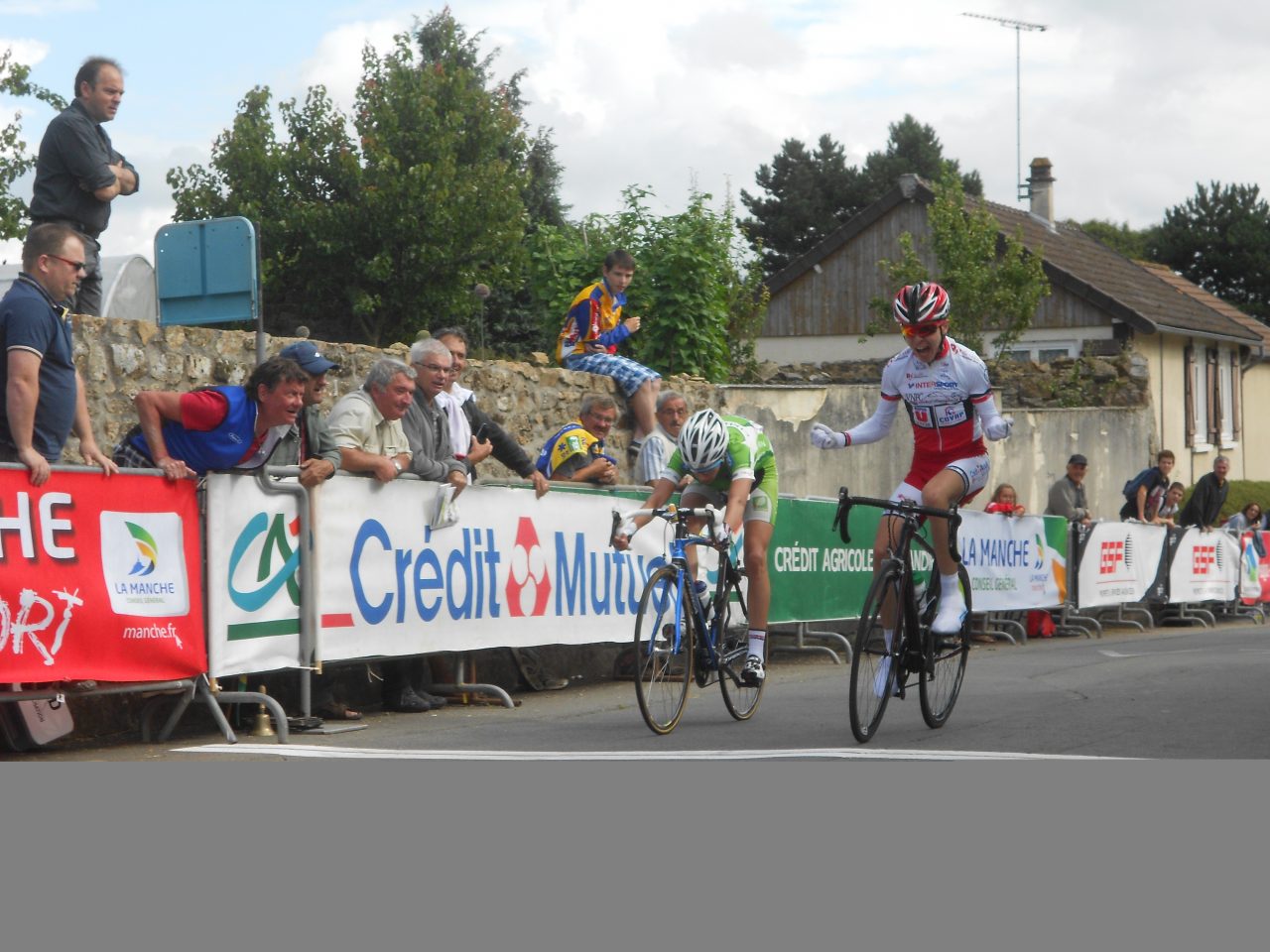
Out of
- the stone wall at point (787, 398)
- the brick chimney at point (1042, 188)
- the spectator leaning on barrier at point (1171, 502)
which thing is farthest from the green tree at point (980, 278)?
the brick chimney at point (1042, 188)

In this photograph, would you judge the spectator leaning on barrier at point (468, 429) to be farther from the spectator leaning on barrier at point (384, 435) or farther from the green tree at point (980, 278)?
the green tree at point (980, 278)

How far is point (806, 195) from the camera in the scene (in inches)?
3255

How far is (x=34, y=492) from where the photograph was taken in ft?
24.9

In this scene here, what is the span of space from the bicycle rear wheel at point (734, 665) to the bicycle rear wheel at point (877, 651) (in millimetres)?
1155

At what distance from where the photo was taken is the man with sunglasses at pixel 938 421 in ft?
27.7

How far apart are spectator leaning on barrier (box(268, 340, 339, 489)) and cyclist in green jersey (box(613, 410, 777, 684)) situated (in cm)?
172

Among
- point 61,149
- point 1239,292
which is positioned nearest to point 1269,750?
point 61,149

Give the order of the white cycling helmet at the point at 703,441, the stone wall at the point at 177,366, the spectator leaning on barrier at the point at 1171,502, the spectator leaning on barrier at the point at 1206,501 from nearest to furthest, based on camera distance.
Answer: the white cycling helmet at the point at 703,441 → the stone wall at the point at 177,366 → the spectator leaning on barrier at the point at 1171,502 → the spectator leaning on barrier at the point at 1206,501

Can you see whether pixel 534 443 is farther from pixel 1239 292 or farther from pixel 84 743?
pixel 1239 292

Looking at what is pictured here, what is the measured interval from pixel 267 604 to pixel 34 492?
165 centimetres

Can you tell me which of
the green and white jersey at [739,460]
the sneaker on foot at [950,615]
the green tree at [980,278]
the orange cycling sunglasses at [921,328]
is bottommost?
the sneaker on foot at [950,615]

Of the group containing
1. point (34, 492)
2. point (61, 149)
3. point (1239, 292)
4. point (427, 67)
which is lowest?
point (34, 492)

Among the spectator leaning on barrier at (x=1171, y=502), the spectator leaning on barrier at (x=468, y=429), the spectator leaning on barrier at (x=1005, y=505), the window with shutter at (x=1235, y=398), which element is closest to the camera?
the spectator leaning on barrier at (x=468, y=429)

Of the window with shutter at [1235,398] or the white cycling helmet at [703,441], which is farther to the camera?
the window with shutter at [1235,398]
